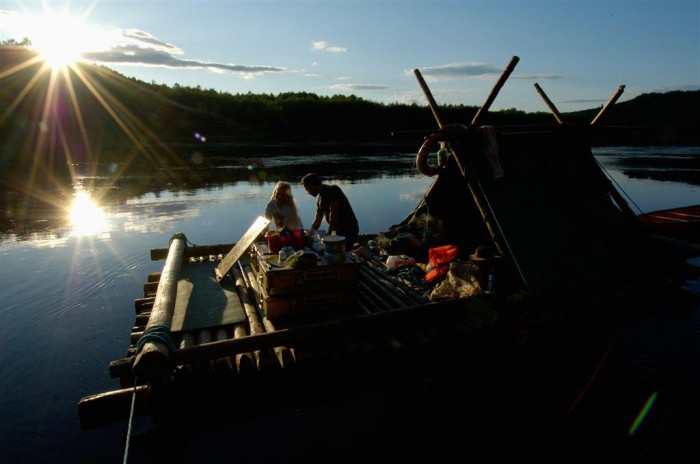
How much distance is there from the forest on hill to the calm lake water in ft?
87.5

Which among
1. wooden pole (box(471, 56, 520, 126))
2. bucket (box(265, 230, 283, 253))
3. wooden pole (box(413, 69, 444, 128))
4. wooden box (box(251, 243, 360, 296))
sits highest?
wooden pole (box(413, 69, 444, 128))

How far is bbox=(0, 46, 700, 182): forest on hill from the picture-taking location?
53312mm

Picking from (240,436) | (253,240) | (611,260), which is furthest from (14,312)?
(611,260)

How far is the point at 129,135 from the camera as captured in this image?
6175 centimetres

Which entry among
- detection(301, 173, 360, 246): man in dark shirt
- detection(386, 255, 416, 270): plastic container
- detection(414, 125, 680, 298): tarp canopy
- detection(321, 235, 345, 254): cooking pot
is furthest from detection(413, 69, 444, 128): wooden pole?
detection(321, 235, 345, 254): cooking pot

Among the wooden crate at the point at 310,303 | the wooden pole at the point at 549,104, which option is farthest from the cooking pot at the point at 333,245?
the wooden pole at the point at 549,104

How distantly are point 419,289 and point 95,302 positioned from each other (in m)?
7.60

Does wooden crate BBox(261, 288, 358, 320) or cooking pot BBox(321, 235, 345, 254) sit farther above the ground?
cooking pot BBox(321, 235, 345, 254)

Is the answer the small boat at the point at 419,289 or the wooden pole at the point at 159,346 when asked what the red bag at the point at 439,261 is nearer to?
the small boat at the point at 419,289

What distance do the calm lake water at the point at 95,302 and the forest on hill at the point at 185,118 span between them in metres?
26.7

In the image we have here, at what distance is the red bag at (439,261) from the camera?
847cm

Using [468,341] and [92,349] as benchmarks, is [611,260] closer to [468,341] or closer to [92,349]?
[468,341]

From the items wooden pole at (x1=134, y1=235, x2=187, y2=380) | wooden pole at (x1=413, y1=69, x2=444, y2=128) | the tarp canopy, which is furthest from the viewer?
wooden pole at (x1=413, y1=69, x2=444, y2=128)

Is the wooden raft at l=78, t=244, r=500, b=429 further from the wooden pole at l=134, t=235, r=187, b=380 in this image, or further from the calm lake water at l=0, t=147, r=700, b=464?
the calm lake water at l=0, t=147, r=700, b=464
